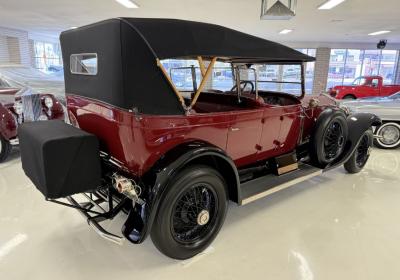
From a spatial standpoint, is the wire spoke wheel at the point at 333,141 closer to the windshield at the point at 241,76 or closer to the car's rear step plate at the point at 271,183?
the car's rear step plate at the point at 271,183

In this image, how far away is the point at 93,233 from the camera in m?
2.68

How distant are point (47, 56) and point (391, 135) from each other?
50.2 feet

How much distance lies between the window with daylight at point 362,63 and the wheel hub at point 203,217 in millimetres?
15200

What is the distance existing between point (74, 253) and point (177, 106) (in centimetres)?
151

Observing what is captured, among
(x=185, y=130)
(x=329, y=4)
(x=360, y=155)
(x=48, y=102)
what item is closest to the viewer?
(x=185, y=130)

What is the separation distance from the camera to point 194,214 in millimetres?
2363

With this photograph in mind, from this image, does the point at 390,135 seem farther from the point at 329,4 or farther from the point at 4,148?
the point at 4,148

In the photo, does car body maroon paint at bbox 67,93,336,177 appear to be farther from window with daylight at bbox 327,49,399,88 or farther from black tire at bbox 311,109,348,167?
window with daylight at bbox 327,49,399,88

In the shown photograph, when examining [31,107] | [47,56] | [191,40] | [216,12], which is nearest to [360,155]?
[191,40]

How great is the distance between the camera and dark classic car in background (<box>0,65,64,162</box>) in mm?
4449

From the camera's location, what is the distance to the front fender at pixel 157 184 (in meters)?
2.02

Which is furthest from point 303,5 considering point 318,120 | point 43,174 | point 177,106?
point 43,174

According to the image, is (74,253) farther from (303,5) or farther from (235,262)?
(303,5)

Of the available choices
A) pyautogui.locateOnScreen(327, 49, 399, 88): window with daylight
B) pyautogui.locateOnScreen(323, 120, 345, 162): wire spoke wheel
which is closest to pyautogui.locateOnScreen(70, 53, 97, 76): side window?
pyautogui.locateOnScreen(323, 120, 345, 162): wire spoke wheel
